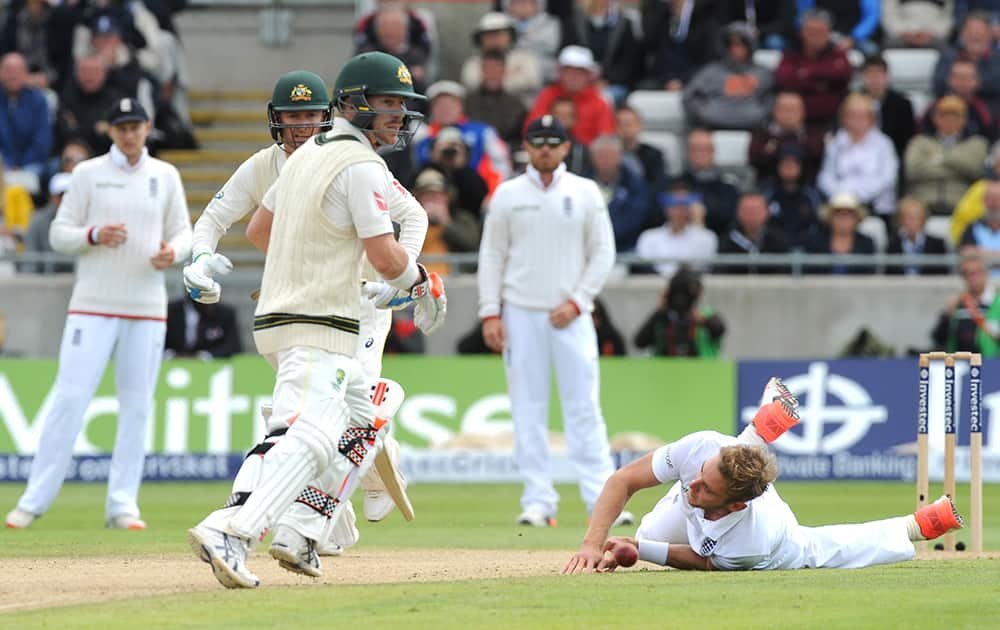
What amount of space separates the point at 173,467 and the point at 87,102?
5044mm

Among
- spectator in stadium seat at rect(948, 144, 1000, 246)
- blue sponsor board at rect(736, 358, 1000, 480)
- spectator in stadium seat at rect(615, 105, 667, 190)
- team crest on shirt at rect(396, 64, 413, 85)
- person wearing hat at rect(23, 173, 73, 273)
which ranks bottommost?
blue sponsor board at rect(736, 358, 1000, 480)

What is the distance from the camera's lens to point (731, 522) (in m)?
8.36

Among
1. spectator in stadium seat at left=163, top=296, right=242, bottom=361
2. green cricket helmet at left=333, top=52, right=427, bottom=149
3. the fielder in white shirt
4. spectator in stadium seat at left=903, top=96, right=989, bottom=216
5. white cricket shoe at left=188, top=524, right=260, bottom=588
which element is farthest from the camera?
spectator in stadium seat at left=903, top=96, right=989, bottom=216

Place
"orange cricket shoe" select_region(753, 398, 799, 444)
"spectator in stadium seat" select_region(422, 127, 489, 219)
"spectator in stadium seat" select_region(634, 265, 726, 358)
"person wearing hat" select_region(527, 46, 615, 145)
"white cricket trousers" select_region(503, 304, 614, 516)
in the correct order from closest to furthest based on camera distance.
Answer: "orange cricket shoe" select_region(753, 398, 799, 444), "white cricket trousers" select_region(503, 304, 614, 516), "spectator in stadium seat" select_region(634, 265, 726, 358), "spectator in stadium seat" select_region(422, 127, 489, 219), "person wearing hat" select_region(527, 46, 615, 145)

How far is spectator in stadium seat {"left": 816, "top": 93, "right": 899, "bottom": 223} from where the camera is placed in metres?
19.4

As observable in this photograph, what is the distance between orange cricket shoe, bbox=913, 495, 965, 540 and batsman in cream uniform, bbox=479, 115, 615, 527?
13.6 feet

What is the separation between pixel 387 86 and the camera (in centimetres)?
811

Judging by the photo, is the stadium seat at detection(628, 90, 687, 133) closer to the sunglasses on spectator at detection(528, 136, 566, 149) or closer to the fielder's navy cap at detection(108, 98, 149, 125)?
the sunglasses on spectator at detection(528, 136, 566, 149)

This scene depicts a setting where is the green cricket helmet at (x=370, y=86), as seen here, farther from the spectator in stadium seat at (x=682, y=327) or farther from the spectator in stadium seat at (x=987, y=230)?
the spectator in stadium seat at (x=987, y=230)

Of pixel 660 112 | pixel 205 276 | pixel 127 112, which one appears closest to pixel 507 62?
pixel 660 112

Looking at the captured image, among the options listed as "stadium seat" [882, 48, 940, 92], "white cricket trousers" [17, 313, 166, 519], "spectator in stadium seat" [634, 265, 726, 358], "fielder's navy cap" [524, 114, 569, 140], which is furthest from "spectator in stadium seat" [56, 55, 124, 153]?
"stadium seat" [882, 48, 940, 92]

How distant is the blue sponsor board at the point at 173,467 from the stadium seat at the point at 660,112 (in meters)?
6.55

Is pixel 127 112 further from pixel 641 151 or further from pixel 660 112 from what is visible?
pixel 660 112

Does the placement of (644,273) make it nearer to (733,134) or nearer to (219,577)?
(733,134)
